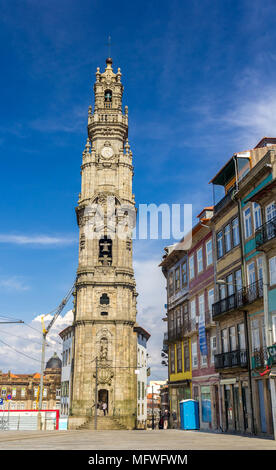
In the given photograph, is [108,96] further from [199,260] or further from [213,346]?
[213,346]

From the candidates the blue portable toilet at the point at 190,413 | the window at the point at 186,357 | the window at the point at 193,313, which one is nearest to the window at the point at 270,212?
the window at the point at 193,313

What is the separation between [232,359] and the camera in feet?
93.3

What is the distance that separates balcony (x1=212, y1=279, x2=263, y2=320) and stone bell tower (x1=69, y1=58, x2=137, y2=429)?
2915 centimetres

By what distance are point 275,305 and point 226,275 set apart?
725 centimetres

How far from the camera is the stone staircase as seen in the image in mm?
53156

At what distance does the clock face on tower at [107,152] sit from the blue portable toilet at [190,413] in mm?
40791

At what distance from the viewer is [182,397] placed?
128ft

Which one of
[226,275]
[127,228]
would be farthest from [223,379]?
[127,228]

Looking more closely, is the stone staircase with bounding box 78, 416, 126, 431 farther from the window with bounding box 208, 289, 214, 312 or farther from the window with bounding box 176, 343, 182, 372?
the window with bounding box 208, 289, 214, 312

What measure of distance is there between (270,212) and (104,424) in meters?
37.4

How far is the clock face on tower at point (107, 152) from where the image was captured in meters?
66.4

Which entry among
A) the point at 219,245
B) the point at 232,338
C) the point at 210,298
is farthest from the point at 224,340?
the point at 219,245

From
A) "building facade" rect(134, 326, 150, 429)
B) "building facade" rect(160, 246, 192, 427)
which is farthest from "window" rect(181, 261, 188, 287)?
"building facade" rect(134, 326, 150, 429)

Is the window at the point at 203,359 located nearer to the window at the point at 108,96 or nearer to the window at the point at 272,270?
the window at the point at 272,270
